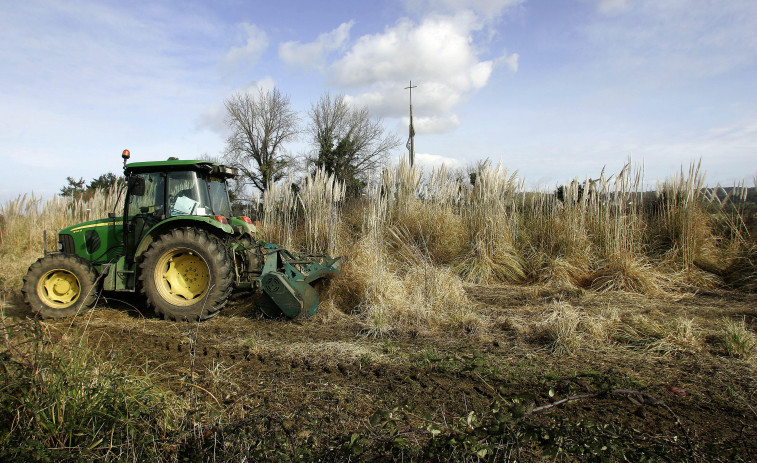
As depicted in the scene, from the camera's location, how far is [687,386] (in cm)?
273

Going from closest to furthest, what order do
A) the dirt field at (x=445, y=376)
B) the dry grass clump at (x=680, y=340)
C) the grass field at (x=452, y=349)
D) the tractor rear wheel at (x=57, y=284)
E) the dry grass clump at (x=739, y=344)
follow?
the grass field at (x=452, y=349)
the dirt field at (x=445, y=376)
the dry grass clump at (x=739, y=344)
the dry grass clump at (x=680, y=340)
the tractor rear wheel at (x=57, y=284)

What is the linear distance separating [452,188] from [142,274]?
549 cm

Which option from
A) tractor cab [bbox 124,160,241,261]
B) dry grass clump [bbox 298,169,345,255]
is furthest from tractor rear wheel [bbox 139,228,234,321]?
dry grass clump [bbox 298,169,345,255]

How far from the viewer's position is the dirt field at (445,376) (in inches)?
83.6

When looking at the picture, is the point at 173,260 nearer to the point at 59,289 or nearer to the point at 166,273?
the point at 166,273

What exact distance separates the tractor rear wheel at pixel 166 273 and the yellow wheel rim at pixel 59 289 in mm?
980

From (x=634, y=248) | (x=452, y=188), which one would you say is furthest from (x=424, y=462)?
(x=452, y=188)

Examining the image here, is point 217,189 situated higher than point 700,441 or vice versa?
point 217,189

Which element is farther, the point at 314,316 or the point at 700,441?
the point at 314,316

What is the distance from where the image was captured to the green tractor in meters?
4.73

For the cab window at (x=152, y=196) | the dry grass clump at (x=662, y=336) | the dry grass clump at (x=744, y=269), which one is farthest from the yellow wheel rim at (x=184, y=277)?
the dry grass clump at (x=744, y=269)

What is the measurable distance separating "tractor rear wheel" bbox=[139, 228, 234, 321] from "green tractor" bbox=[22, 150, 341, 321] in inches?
0.4

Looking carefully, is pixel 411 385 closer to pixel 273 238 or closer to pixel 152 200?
pixel 152 200

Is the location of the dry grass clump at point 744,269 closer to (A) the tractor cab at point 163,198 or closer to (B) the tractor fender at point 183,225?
(B) the tractor fender at point 183,225
